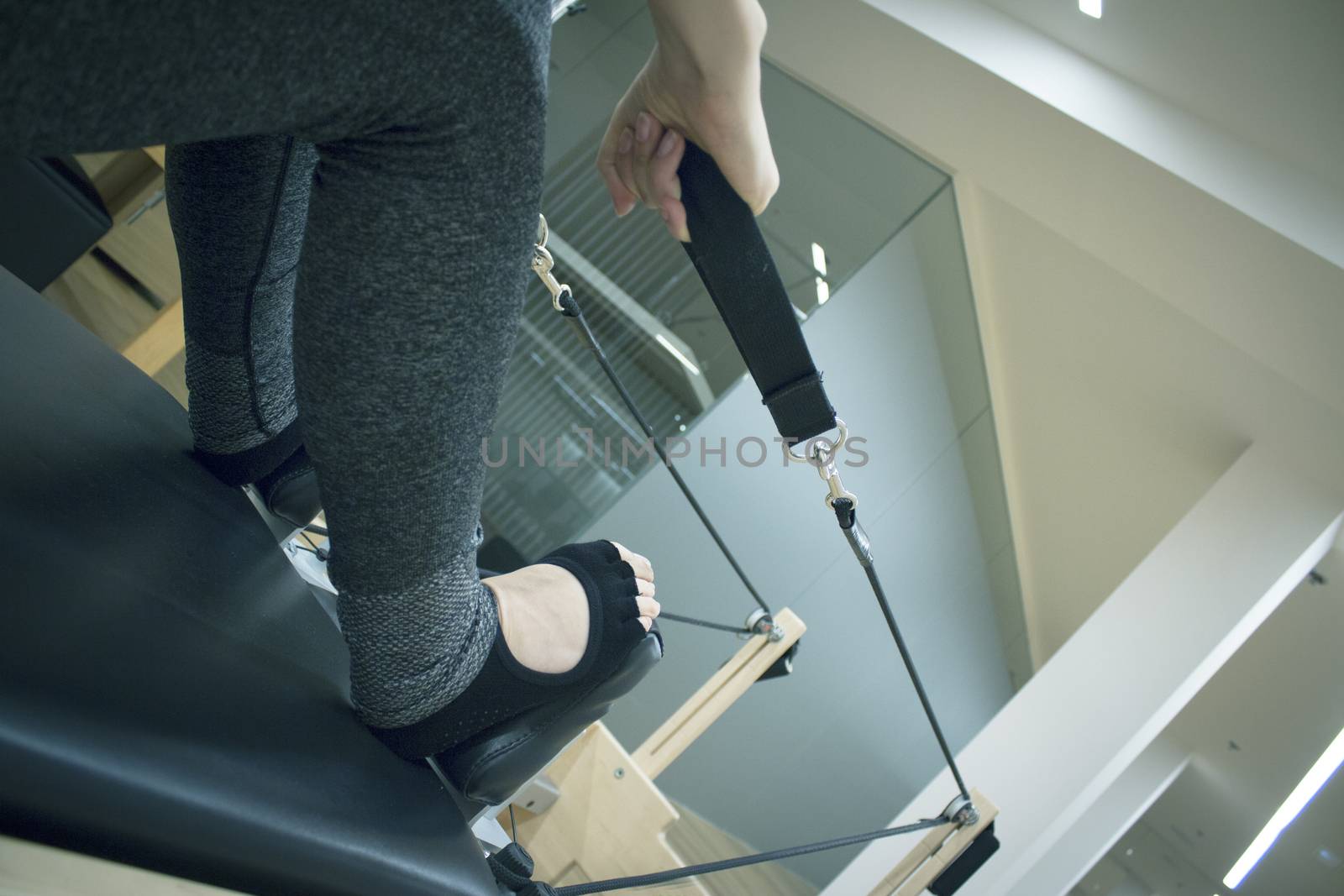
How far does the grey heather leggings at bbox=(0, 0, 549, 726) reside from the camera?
0.26 meters

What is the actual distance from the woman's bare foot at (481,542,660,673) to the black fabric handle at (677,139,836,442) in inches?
5.9

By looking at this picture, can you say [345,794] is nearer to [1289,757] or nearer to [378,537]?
[378,537]

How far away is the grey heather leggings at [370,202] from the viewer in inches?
10.2

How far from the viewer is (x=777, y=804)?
89.1 inches

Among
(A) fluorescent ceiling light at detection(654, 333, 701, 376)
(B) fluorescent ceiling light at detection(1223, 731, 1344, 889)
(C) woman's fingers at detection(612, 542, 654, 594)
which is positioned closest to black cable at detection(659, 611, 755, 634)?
(C) woman's fingers at detection(612, 542, 654, 594)

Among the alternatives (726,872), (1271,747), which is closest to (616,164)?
(726,872)

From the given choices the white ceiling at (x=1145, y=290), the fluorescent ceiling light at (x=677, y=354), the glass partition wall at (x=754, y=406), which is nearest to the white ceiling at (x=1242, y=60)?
the white ceiling at (x=1145, y=290)

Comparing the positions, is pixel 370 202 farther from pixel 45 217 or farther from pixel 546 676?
pixel 45 217

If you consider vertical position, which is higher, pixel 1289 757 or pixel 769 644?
pixel 1289 757

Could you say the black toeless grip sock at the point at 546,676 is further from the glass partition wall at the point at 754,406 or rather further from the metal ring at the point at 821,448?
the glass partition wall at the point at 754,406

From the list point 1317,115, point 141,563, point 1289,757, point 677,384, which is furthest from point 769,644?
point 1289,757

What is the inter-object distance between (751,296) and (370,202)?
0.23 metres

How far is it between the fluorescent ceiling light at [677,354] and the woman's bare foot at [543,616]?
49.4 inches

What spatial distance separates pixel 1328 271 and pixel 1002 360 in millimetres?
1124
